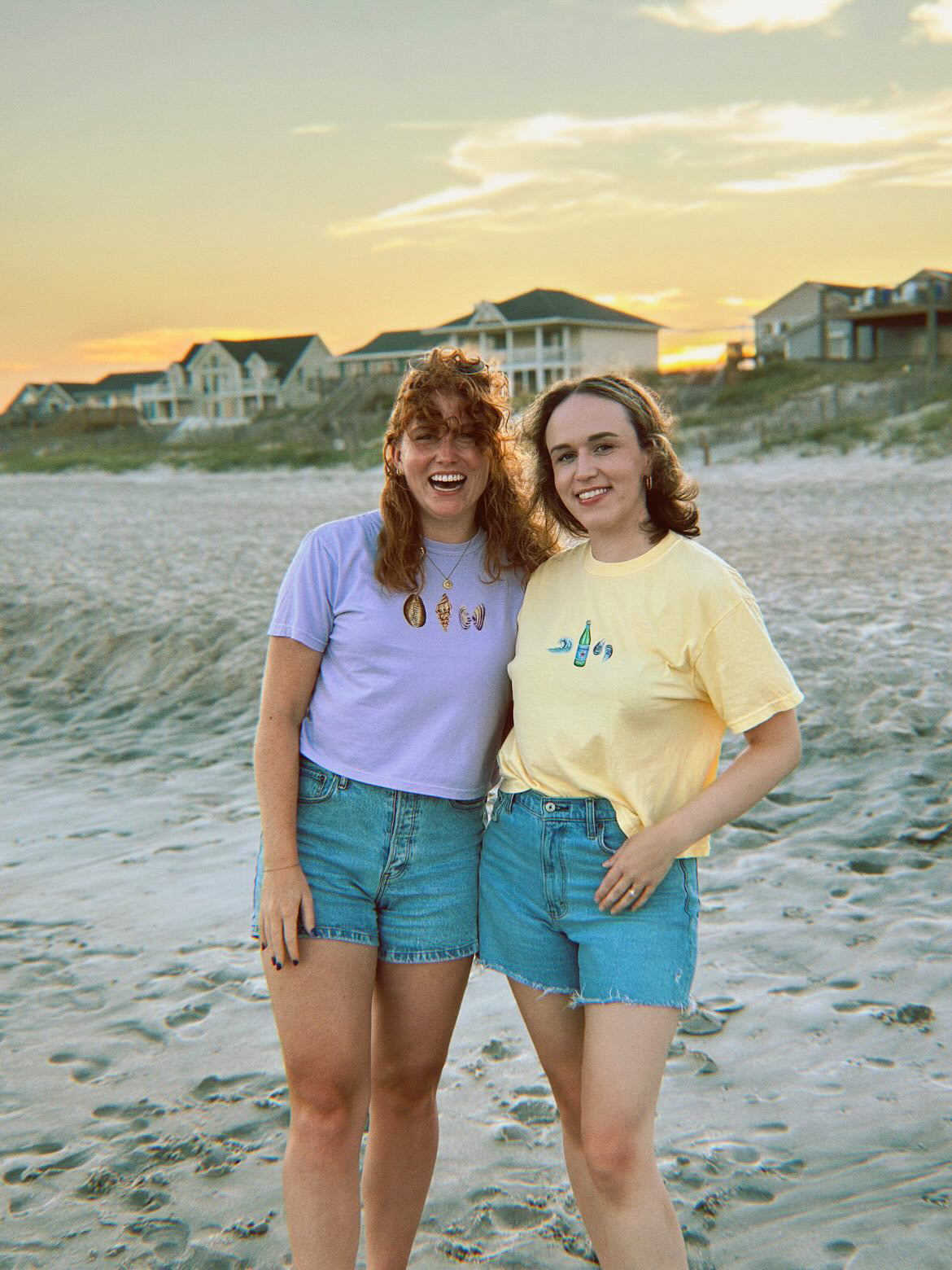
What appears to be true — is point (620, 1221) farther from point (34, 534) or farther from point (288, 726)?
point (34, 534)

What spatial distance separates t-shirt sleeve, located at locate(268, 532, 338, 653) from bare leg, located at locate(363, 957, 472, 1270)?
72 centimetres

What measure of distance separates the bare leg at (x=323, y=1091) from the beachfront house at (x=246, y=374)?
6618 centimetres

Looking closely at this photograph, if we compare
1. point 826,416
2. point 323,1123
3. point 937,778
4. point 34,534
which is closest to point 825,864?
point 937,778

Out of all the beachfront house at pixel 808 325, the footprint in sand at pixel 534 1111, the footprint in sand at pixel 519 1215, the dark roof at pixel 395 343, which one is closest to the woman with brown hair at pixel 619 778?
the footprint in sand at pixel 519 1215

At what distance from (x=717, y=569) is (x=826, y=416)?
28343 mm

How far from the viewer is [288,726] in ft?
8.07

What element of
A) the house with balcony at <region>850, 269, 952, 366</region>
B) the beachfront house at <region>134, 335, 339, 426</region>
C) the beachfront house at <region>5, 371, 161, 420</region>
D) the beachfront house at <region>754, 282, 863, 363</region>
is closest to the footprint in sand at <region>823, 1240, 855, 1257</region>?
the beachfront house at <region>754, 282, 863, 363</region>

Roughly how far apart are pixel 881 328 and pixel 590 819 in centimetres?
4731

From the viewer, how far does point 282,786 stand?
2.42m

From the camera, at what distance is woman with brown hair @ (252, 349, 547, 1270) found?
236 centimetres

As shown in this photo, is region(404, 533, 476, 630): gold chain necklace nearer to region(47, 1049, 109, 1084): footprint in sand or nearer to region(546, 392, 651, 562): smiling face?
region(546, 392, 651, 562): smiling face

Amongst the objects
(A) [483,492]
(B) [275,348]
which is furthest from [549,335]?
(A) [483,492]

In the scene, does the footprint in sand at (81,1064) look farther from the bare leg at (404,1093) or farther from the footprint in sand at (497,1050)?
the bare leg at (404,1093)

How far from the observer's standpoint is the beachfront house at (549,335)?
54.1 m
